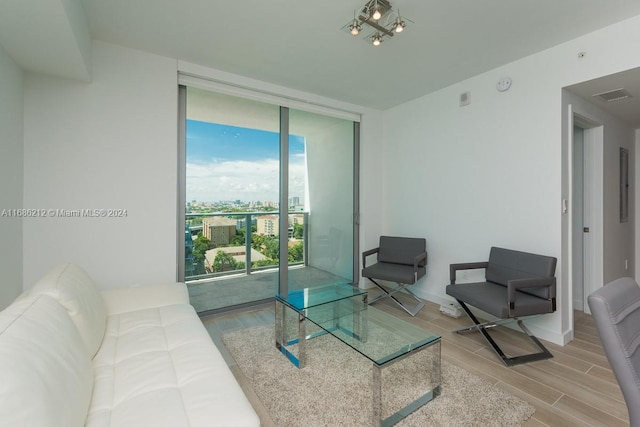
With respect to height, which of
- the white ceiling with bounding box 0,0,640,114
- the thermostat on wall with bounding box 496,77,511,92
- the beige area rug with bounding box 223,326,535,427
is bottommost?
the beige area rug with bounding box 223,326,535,427

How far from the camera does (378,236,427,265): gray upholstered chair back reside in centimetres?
384

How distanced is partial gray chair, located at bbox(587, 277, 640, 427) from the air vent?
9.02 ft

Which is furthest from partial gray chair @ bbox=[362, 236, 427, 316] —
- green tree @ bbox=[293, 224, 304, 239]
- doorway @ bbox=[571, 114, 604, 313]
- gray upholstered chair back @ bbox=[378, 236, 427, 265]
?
doorway @ bbox=[571, 114, 604, 313]

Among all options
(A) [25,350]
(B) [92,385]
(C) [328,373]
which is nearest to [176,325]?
(B) [92,385]

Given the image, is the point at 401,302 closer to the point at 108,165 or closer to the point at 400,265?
the point at 400,265

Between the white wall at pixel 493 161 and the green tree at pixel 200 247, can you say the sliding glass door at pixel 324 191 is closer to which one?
the white wall at pixel 493 161

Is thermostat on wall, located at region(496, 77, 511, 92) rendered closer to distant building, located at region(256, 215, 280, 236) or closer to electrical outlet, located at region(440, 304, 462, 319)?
electrical outlet, located at region(440, 304, 462, 319)

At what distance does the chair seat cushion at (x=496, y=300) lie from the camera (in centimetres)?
239

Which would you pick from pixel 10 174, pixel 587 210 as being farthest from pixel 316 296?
pixel 587 210

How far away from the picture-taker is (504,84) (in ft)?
9.96

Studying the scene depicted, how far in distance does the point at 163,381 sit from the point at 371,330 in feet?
4.65

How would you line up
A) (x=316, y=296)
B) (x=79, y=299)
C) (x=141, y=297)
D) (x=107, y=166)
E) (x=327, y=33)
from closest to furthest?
(x=79, y=299) → (x=141, y=297) → (x=327, y=33) → (x=107, y=166) → (x=316, y=296)

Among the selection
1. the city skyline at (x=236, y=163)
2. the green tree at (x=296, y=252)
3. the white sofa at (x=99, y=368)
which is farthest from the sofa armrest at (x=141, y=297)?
the green tree at (x=296, y=252)

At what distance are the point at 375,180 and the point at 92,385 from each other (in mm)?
3967
